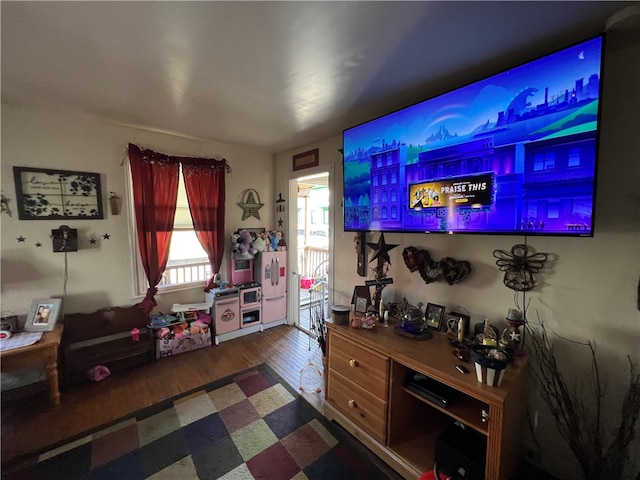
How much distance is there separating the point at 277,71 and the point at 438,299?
184cm

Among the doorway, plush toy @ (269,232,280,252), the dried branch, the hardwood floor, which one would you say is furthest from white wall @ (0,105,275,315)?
the dried branch

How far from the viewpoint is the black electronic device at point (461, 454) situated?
124cm

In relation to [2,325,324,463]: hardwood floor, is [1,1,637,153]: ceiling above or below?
above

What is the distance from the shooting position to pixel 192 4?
1.04 meters

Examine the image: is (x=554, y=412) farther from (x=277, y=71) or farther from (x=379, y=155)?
(x=277, y=71)

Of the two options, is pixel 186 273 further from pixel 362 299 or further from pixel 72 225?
pixel 362 299

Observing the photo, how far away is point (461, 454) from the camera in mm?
1279

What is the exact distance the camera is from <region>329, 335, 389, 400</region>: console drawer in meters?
1.53

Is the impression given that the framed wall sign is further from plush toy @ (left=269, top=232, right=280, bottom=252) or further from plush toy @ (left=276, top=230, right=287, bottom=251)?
plush toy @ (left=276, top=230, right=287, bottom=251)

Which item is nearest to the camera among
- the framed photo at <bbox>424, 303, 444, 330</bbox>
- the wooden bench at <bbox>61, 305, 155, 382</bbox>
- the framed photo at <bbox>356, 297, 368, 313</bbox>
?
the framed photo at <bbox>424, 303, 444, 330</bbox>

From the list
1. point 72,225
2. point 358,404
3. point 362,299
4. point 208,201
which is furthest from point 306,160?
point 358,404

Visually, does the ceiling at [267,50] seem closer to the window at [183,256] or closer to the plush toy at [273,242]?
the window at [183,256]

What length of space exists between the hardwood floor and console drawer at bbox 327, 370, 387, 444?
0.30 meters

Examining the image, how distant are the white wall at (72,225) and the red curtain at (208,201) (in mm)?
185
